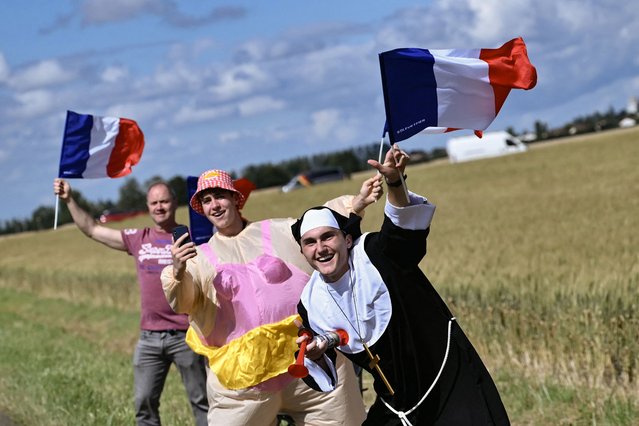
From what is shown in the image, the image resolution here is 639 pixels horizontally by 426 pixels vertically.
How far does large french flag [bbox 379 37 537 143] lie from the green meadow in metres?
3.22

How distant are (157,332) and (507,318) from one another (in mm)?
4476

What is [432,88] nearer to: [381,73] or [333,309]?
[381,73]

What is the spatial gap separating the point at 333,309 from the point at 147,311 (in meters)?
3.33

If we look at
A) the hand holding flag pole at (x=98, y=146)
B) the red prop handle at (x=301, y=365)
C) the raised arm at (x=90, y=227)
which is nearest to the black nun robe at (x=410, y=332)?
the red prop handle at (x=301, y=365)

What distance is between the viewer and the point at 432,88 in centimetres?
486

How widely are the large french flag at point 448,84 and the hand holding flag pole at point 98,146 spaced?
4541 mm

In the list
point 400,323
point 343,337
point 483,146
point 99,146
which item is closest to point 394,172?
point 400,323

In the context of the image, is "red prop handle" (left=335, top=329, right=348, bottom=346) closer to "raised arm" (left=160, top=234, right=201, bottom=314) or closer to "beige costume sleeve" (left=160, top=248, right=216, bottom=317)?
"raised arm" (left=160, top=234, right=201, bottom=314)

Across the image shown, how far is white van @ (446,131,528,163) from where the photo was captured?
68.8 m

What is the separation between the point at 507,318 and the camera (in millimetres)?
10789

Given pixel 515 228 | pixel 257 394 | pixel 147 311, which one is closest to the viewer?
pixel 257 394

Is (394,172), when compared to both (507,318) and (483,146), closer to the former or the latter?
(507,318)

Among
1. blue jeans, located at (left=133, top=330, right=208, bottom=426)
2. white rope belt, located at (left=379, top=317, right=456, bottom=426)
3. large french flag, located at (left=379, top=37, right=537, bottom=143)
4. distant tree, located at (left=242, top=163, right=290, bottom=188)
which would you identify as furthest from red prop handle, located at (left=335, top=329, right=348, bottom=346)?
distant tree, located at (left=242, top=163, right=290, bottom=188)

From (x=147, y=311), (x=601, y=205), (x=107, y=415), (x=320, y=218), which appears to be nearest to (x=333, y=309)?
(x=320, y=218)
